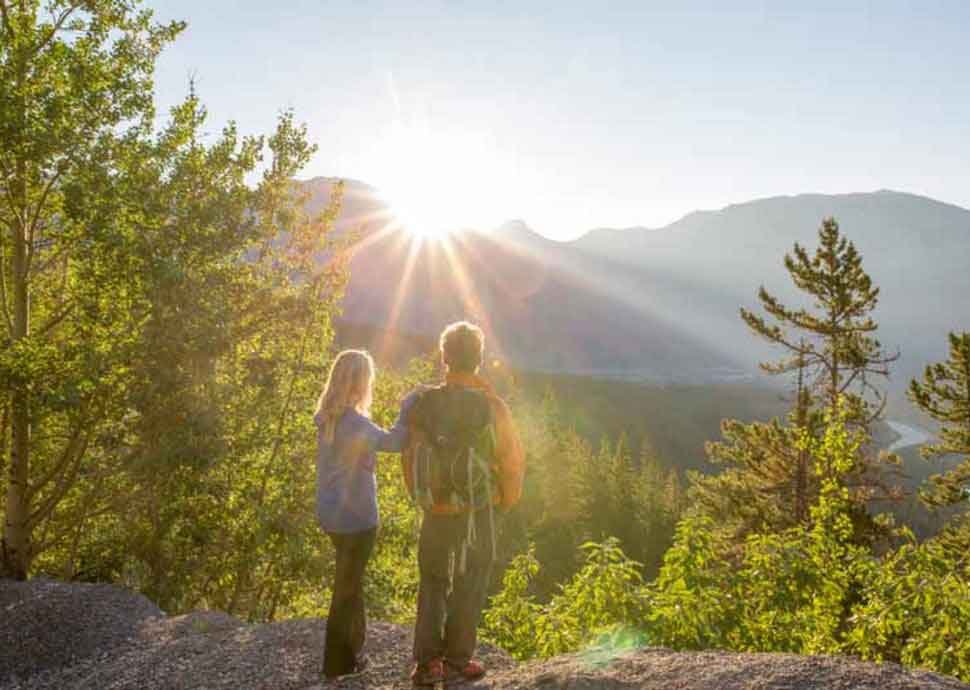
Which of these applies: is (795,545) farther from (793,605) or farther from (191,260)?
(191,260)

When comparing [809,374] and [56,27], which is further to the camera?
[809,374]

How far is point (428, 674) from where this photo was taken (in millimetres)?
5977

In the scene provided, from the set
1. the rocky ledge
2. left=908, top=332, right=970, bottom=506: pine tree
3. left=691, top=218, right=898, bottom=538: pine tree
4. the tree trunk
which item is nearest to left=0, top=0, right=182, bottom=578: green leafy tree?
the tree trunk

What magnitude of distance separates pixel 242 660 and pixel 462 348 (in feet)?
13.9

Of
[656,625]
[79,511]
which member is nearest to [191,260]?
[79,511]

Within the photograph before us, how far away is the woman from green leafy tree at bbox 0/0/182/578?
5822 millimetres

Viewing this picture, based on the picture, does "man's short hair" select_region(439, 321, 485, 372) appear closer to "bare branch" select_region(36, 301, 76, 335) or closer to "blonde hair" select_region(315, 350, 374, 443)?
"blonde hair" select_region(315, 350, 374, 443)

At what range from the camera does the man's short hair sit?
600 cm

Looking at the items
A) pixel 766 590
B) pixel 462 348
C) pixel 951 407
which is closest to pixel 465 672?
pixel 462 348

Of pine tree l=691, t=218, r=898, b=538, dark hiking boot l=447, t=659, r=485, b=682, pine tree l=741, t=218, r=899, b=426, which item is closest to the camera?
Result: dark hiking boot l=447, t=659, r=485, b=682

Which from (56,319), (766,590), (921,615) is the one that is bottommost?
(766,590)

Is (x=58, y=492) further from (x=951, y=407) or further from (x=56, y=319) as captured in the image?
(x=951, y=407)

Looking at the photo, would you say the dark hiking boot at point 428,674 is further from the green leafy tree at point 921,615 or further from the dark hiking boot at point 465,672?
the green leafy tree at point 921,615

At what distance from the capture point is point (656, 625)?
7.19 meters
